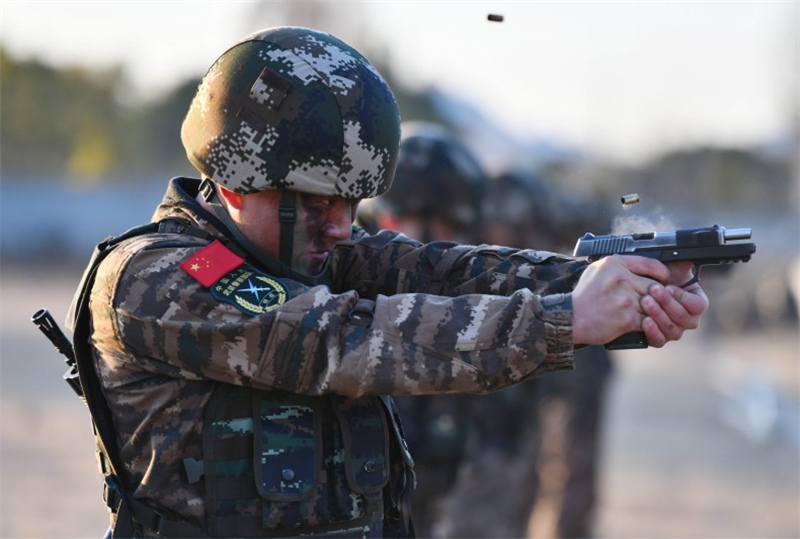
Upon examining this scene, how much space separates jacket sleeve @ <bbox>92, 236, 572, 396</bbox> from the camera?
3162 millimetres

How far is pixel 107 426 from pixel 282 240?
745mm

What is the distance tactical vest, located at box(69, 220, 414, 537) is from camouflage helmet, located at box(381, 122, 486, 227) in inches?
134

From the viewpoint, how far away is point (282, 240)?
11.7 feet

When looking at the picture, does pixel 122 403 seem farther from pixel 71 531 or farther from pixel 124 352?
pixel 71 531

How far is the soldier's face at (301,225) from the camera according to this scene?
357 centimetres

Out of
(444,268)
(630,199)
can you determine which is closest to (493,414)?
(444,268)

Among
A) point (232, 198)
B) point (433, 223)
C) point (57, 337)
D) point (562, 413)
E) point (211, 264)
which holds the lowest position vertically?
point (57, 337)

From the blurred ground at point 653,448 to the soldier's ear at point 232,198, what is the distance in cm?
643

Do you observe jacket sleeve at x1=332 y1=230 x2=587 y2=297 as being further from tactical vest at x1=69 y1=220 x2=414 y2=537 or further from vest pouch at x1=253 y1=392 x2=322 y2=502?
vest pouch at x1=253 y1=392 x2=322 y2=502

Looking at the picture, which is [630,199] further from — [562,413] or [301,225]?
[562,413]

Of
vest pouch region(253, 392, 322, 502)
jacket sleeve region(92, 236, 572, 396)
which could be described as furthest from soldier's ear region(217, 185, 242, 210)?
vest pouch region(253, 392, 322, 502)

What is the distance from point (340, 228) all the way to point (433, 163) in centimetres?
376

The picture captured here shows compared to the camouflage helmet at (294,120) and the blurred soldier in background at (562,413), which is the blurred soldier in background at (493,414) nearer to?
the blurred soldier in background at (562,413)

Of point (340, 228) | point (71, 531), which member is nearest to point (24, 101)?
point (71, 531)
